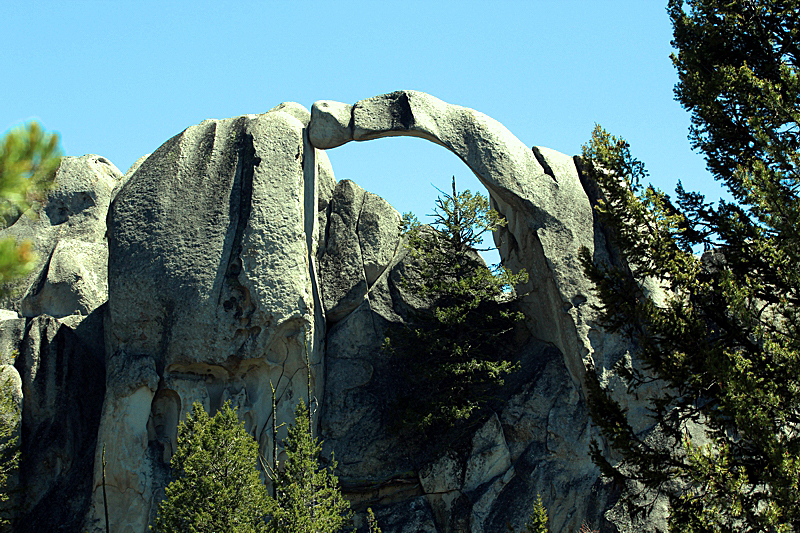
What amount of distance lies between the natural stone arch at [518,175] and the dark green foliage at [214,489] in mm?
8633

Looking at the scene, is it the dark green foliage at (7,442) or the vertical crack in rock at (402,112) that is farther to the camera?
the vertical crack in rock at (402,112)

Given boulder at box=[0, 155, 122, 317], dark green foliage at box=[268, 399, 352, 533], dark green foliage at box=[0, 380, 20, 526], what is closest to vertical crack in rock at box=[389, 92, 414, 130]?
dark green foliage at box=[268, 399, 352, 533]

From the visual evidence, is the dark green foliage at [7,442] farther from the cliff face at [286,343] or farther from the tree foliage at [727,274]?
the tree foliage at [727,274]

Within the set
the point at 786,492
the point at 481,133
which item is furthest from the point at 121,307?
the point at 786,492

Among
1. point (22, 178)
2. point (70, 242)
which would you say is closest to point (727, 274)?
point (22, 178)

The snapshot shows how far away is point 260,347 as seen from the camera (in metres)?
22.8

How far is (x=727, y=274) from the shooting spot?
12.7 meters

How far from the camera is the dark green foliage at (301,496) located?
1822 cm

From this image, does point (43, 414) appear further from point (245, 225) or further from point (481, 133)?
point (481, 133)

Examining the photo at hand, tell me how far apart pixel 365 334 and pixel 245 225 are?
453 centimetres

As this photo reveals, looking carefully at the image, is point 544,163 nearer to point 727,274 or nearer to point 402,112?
point 402,112

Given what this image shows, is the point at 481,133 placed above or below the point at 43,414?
above

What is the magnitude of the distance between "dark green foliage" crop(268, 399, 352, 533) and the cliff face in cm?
326

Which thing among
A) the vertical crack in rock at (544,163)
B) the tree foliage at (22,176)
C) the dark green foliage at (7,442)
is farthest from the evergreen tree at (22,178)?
the vertical crack in rock at (544,163)
